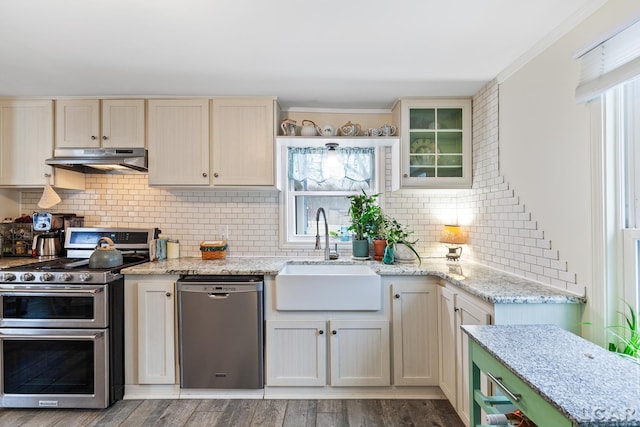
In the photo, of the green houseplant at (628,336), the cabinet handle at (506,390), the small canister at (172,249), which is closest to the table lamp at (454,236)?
the green houseplant at (628,336)

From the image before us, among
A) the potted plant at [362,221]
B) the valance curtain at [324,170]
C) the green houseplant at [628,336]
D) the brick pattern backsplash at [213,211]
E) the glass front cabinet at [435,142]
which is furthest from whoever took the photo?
the valance curtain at [324,170]

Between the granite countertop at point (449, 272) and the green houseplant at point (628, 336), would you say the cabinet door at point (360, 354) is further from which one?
the green houseplant at point (628, 336)

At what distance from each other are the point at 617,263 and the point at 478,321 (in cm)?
67

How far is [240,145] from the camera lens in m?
2.71

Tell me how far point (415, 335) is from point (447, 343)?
22cm

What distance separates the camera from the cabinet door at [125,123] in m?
2.70

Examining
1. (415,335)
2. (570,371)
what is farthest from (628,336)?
(415,335)

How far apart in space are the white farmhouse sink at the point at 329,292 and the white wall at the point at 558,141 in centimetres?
110

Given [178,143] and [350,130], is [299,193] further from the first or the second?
[178,143]

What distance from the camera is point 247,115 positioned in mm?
2713

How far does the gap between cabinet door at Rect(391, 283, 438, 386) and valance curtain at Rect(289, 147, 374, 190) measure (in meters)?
1.20

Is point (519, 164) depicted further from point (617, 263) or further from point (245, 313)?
point (245, 313)

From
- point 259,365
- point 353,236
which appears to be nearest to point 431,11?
point 353,236

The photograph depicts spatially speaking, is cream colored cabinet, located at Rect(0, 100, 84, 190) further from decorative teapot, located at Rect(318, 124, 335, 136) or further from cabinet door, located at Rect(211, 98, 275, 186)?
decorative teapot, located at Rect(318, 124, 335, 136)
